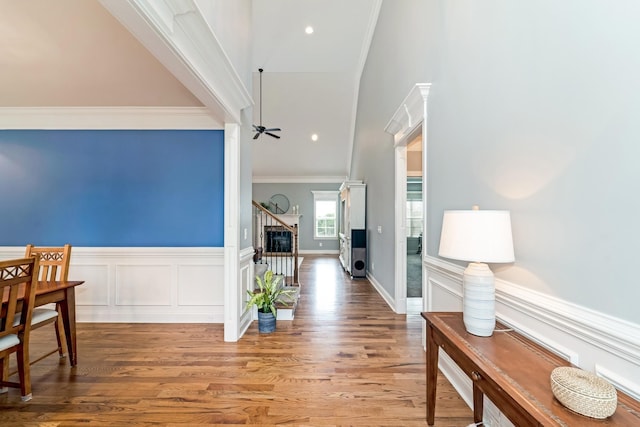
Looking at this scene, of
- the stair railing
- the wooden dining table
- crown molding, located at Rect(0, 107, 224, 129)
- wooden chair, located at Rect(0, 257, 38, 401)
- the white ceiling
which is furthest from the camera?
the stair railing

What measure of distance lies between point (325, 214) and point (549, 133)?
30.7ft

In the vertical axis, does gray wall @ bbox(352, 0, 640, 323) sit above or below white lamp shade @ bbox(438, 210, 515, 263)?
above

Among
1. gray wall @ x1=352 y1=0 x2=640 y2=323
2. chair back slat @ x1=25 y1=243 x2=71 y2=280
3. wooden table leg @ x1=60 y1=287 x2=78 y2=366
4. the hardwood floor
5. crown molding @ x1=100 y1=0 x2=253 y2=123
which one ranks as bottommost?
the hardwood floor

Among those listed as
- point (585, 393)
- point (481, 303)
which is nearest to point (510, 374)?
point (585, 393)

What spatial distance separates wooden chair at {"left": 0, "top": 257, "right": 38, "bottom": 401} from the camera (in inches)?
73.8

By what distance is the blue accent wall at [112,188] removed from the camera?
3609 millimetres

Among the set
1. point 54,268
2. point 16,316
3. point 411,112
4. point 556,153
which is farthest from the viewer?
point 411,112

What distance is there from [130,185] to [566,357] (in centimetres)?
434

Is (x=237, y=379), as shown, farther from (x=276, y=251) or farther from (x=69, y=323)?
(x=276, y=251)

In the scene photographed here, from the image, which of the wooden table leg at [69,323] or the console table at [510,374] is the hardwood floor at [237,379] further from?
the console table at [510,374]

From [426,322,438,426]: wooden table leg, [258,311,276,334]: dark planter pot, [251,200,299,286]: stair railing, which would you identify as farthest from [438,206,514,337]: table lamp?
[251,200,299,286]: stair railing

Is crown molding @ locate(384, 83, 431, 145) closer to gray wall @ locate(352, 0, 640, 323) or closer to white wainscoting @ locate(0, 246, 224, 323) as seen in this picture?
gray wall @ locate(352, 0, 640, 323)

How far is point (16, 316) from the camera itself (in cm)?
212

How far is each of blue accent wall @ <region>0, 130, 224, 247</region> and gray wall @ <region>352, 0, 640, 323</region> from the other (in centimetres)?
276
